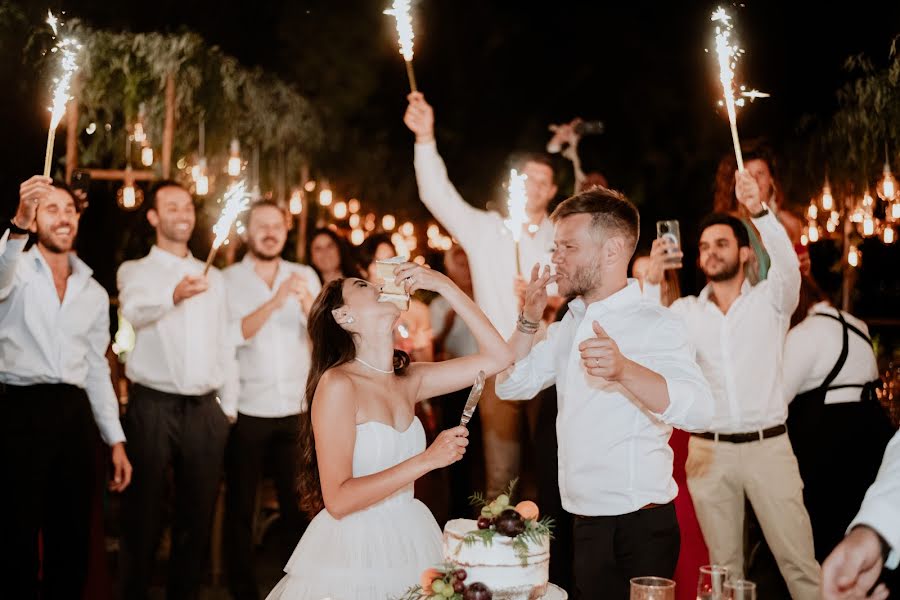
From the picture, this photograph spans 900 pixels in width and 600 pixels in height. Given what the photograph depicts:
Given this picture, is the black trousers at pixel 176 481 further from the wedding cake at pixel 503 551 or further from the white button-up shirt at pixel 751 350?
the wedding cake at pixel 503 551

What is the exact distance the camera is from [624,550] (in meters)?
3.28

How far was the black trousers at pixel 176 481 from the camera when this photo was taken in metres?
4.68

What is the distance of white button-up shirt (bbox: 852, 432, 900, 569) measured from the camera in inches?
62.4

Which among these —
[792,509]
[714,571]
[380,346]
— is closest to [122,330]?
[380,346]

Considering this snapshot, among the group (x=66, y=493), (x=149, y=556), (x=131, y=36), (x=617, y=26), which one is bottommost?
(x=149, y=556)

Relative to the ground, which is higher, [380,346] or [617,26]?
[617,26]

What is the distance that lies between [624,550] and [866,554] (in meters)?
1.75

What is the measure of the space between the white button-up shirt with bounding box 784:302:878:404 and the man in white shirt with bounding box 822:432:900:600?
3633 mm

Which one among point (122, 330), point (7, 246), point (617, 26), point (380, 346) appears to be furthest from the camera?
point (617, 26)

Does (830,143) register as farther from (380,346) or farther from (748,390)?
(380,346)

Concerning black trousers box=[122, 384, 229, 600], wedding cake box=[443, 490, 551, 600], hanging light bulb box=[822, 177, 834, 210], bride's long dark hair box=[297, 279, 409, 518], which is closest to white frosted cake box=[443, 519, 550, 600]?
wedding cake box=[443, 490, 551, 600]

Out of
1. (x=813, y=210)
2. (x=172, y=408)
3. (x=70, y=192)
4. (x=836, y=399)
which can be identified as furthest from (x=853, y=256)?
(x=70, y=192)

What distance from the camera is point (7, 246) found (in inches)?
158

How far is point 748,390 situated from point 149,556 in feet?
9.05
